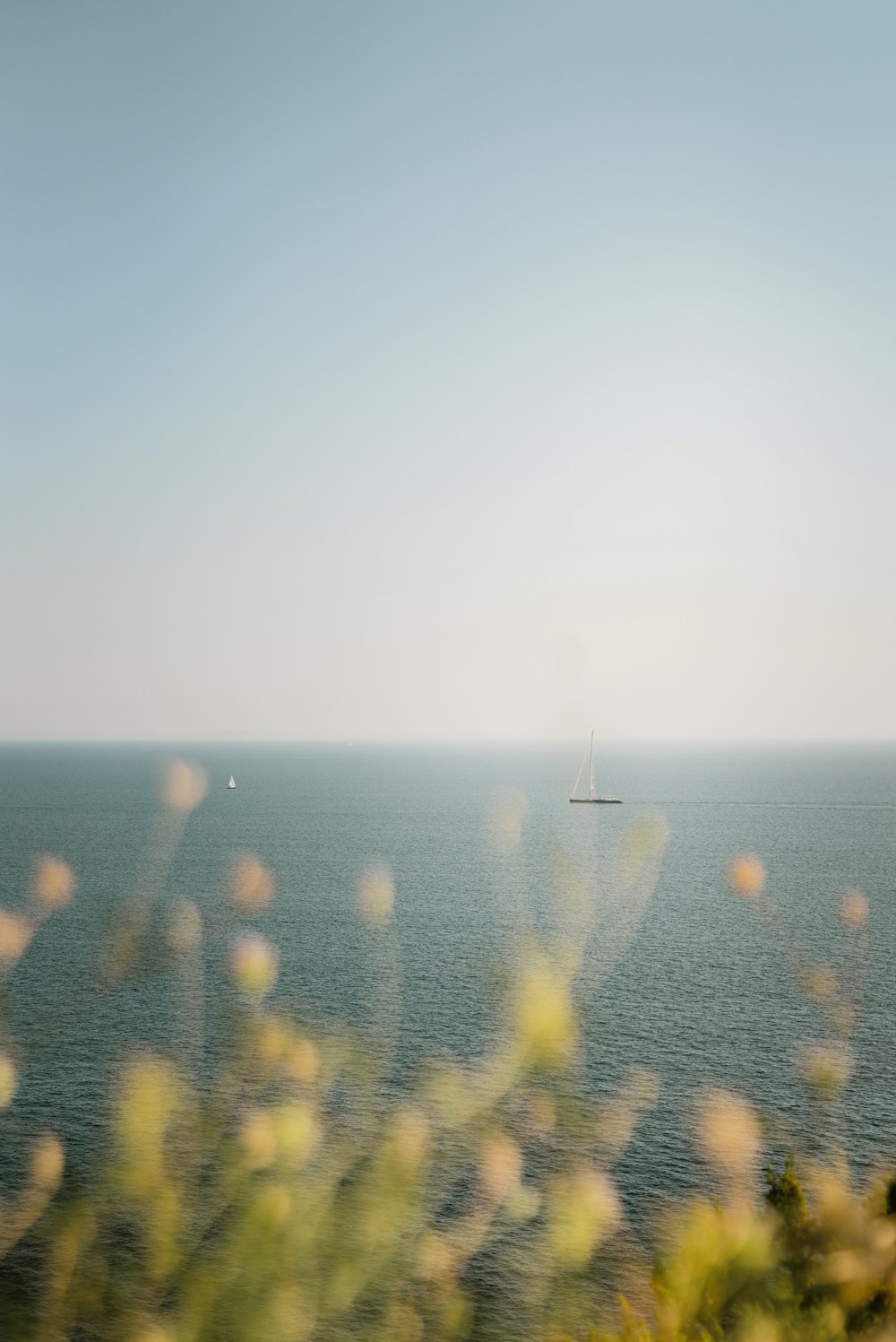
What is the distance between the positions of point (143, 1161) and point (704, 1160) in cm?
2923

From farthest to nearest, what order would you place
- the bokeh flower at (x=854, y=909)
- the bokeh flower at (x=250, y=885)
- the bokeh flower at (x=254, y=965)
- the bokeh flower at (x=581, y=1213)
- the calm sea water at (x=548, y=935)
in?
the bokeh flower at (x=250, y=885), the bokeh flower at (x=854, y=909), the bokeh flower at (x=254, y=965), the calm sea water at (x=548, y=935), the bokeh flower at (x=581, y=1213)

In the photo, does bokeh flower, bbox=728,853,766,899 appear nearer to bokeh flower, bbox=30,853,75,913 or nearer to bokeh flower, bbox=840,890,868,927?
bokeh flower, bbox=840,890,868,927

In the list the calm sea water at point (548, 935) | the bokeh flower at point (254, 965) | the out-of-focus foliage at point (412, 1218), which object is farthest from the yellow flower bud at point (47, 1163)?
the bokeh flower at point (254, 965)

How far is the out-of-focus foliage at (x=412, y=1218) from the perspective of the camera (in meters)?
26.8

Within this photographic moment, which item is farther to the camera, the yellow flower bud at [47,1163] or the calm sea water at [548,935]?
the calm sea water at [548,935]

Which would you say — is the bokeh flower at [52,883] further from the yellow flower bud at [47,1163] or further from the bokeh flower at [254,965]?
the yellow flower bud at [47,1163]

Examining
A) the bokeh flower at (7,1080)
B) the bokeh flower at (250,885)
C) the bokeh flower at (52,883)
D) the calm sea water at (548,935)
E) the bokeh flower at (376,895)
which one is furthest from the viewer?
the bokeh flower at (250,885)

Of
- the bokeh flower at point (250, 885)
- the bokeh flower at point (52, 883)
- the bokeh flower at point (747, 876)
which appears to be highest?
the bokeh flower at point (747, 876)

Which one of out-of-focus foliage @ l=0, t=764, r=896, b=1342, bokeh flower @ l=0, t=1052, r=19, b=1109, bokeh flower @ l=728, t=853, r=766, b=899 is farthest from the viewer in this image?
bokeh flower @ l=728, t=853, r=766, b=899

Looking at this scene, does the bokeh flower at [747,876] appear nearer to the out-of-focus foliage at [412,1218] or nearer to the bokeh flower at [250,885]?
the out-of-focus foliage at [412,1218]

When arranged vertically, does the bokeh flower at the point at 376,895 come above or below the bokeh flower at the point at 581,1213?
above

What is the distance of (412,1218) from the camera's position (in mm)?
43312

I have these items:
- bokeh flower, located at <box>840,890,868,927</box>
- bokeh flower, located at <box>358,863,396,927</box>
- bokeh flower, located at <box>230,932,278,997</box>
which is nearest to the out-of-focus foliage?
bokeh flower, located at <box>230,932,278,997</box>

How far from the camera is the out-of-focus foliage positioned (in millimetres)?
26828
